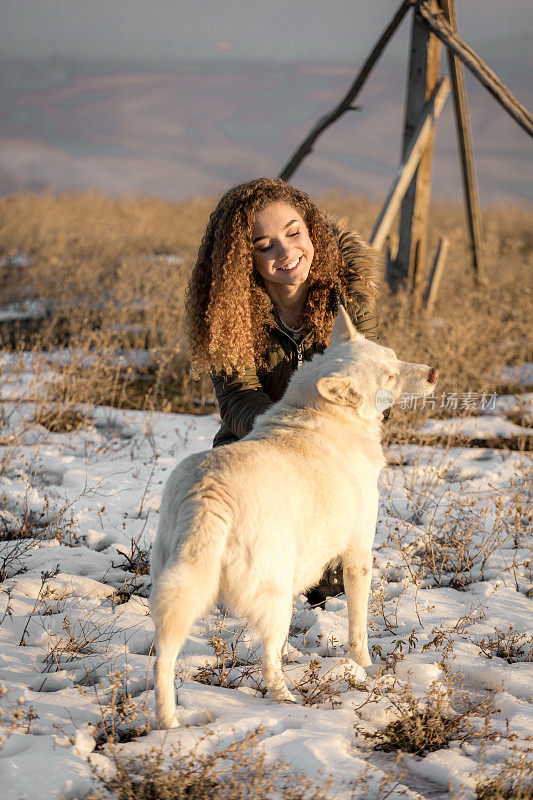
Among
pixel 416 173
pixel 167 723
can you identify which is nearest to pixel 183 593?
pixel 167 723

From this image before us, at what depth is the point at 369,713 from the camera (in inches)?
97.1

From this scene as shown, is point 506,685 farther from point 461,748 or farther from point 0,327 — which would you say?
point 0,327

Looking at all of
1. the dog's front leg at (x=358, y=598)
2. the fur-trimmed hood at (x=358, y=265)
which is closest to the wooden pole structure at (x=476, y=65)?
the fur-trimmed hood at (x=358, y=265)

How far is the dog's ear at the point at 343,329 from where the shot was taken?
2.92 meters

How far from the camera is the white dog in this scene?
6.86 feet

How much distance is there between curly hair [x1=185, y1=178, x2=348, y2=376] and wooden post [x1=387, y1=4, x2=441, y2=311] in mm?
4727

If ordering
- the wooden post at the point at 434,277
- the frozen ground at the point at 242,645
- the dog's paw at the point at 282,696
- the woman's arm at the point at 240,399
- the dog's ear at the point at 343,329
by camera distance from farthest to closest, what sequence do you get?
the wooden post at the point at 434,277
the woman's arm at the point at 240,399
the dog's ear at the point at 343,329
the dog's paw at the point at 282,696
the frozen ground at the point at 242,645

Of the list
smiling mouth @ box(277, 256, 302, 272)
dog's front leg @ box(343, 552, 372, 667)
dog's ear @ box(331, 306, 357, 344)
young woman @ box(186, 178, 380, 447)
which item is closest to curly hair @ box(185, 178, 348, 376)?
young woman @ box(186, 178, 380, 447)

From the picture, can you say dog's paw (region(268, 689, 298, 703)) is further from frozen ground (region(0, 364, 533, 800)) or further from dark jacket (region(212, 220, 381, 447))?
dark jacket (region(212, 220, 381, 447))

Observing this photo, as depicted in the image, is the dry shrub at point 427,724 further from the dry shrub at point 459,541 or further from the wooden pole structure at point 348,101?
the wooden pole structure at point 348,101

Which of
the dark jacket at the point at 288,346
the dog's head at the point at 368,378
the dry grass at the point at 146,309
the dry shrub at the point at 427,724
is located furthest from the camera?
the dry grass at the point at 146,309

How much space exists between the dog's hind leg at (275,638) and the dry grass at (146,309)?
328 cm

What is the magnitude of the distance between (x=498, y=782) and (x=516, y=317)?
28.7ft

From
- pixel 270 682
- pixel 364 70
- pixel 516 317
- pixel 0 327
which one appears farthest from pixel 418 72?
pixel 270 682
